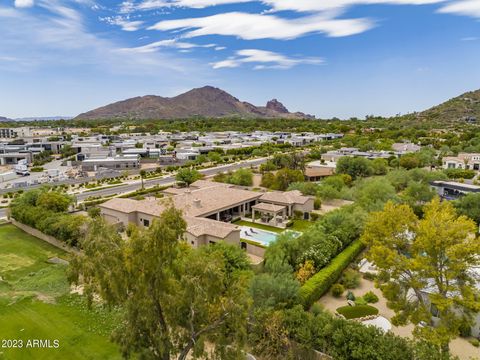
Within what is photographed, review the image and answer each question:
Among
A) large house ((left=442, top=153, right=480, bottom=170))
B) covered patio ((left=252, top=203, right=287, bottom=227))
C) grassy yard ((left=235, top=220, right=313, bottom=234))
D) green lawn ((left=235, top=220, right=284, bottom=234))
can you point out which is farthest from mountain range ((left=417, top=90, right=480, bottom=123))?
green lawn ((left=235, top=220, right=284, bottom=234))

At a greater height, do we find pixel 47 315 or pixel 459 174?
pixel 459 174

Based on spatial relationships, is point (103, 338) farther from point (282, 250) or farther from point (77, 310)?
point (282, 250)

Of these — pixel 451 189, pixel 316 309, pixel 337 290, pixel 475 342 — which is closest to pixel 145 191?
pixel 337 290

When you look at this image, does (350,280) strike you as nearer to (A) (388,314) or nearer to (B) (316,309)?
(A) (388,314)

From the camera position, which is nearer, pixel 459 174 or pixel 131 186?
pixel 459 174

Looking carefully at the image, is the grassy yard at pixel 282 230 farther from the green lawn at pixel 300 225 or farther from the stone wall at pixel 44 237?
the stone wall at pixel 44 237

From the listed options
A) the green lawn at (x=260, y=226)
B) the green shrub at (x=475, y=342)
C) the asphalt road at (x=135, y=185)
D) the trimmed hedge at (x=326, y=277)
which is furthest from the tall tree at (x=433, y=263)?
the asphalt road at (x=135, y=185)

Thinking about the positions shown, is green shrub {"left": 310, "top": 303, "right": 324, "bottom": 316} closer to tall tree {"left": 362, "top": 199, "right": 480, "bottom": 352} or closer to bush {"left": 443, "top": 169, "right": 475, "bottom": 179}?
tall tree {"left": 362, "top": 199, "right": 480, "bottom": 352}
